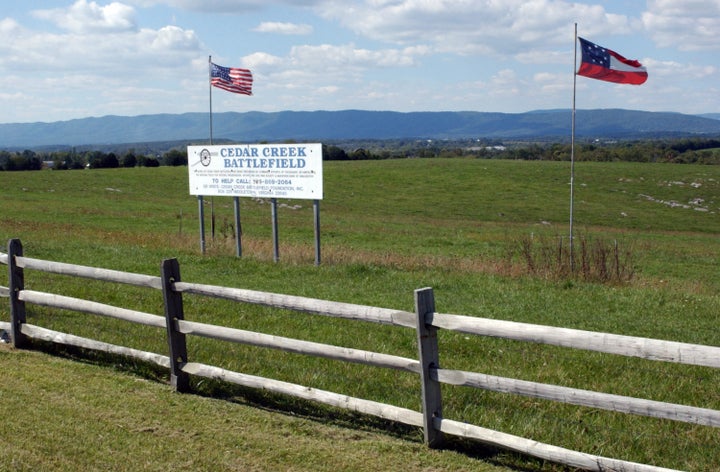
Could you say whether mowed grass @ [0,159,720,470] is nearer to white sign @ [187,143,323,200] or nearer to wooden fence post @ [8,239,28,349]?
wooden fence post @ [8,239,28,349]

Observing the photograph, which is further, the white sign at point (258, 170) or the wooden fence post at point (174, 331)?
the white sign at point (258, 170)

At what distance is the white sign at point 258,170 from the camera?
17.2m

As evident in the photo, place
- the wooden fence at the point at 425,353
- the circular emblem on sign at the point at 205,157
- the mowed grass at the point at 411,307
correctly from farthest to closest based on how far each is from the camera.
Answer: the circular emblem on sign at the point at 205,157 → the mowed grass at the point at 411,307 → the wooden fence at the point at 425,353

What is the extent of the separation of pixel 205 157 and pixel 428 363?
14782 mm

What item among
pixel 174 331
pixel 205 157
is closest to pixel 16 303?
pixel 174 331

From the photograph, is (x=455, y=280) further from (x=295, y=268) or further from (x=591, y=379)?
(x=591, y=379)

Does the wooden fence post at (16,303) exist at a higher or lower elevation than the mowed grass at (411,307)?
higher

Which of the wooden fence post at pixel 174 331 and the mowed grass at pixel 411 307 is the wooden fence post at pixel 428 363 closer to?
the mowed grass at pixel 411 307

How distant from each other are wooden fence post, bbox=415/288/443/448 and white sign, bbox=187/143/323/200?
37.6 ft

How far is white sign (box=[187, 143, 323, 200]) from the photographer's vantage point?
17.2m

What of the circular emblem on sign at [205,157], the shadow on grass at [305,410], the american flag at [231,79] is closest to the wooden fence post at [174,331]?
the shadow on grass at [305,410]

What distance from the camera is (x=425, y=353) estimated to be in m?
5.61

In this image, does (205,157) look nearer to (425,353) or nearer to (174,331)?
(174,331)

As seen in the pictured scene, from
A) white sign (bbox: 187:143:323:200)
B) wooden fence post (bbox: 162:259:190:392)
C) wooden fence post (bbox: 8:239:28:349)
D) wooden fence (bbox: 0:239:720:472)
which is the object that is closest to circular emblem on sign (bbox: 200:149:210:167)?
white sign (bbox: 187:143:323:200)
